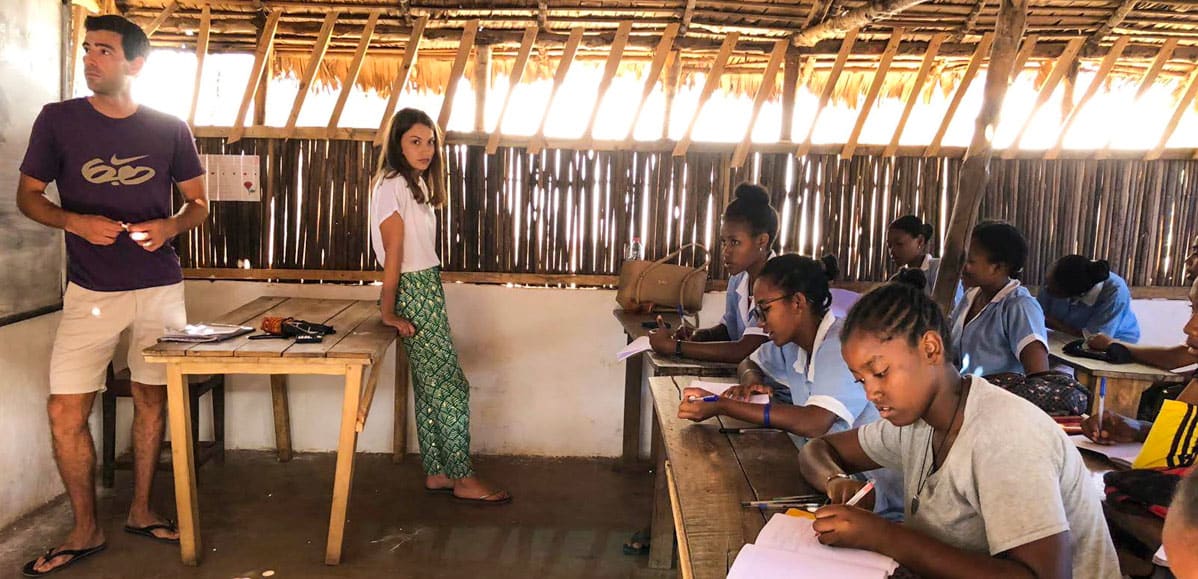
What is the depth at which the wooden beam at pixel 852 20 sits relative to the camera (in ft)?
15.0

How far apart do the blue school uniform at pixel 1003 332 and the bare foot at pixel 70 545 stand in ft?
12.1

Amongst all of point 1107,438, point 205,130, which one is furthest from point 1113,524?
point 205,130

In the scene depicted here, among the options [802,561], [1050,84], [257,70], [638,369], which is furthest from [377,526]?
[1050,84]

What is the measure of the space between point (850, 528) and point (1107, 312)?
3944 millimetres

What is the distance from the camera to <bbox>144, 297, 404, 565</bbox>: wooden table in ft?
11.1

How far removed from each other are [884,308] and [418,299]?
9.37ft

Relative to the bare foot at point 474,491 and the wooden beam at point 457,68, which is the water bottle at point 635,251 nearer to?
the wooden beam at point 457,68

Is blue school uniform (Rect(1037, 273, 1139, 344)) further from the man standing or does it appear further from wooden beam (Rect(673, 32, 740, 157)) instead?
the man standing

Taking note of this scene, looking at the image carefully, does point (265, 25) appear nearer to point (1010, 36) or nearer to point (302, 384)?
point (302, 384)

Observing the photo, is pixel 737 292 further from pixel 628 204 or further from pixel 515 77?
pixel 515 77

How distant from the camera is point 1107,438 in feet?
8.55

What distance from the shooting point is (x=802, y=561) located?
1.65m

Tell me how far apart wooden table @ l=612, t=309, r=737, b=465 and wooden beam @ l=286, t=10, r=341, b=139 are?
2100 millimetres

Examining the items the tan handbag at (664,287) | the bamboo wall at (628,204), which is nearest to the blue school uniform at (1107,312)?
the bamboo wall at (628,204)
